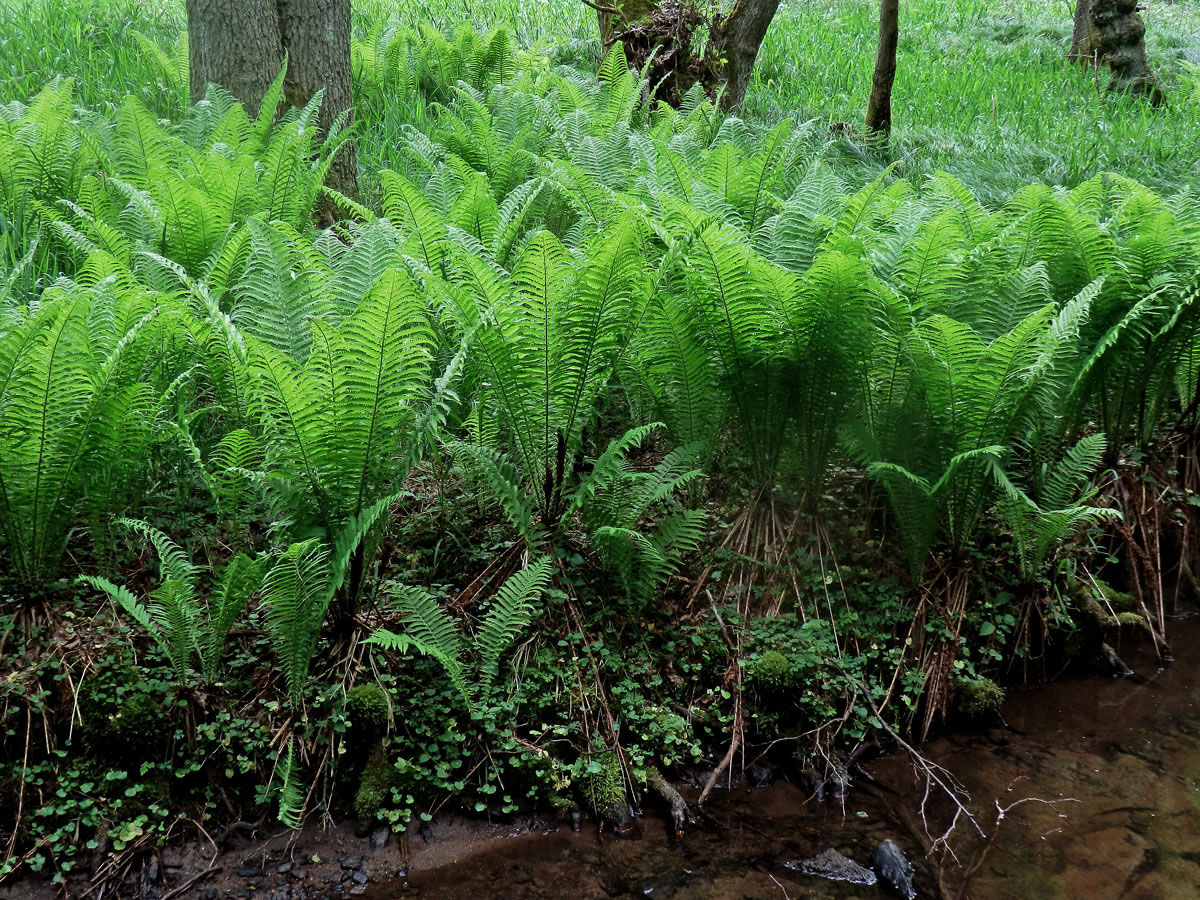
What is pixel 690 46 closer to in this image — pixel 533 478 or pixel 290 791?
pixel 533 478

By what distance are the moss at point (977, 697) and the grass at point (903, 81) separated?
282cm

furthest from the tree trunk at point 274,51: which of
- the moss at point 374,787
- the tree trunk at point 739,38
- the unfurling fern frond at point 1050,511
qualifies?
the unfurling fern frond at point 1050,511

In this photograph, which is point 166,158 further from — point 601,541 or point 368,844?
point 368,844

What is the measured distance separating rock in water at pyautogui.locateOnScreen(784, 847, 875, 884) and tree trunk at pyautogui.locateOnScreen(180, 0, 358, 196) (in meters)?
3.74

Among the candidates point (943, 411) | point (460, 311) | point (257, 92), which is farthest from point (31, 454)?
point (257, 92)

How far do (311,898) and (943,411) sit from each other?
2205 mm

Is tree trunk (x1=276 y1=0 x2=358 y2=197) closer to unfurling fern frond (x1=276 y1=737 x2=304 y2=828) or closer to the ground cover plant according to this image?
the ground cover plant

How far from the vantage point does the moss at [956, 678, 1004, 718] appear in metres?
2.99

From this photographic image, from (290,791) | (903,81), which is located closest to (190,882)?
(290,791)

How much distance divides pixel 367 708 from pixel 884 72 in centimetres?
546

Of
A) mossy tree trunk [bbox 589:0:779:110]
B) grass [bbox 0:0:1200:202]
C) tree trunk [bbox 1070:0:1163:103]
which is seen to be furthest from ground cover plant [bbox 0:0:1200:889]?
tree trunk [bbox 1070:0:1163:103]

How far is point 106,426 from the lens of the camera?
251 centimetres

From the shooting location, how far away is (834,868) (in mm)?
2449

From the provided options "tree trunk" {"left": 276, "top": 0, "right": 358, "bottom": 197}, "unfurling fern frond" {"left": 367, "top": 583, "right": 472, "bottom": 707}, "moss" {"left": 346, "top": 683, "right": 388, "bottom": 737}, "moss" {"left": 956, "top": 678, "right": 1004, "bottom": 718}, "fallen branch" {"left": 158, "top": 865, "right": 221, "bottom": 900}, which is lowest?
"fallen branch" {"left": 158, "top": 865, "right": 221, "bottom": 900}
